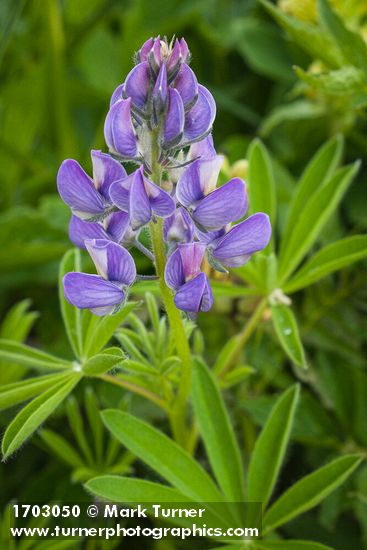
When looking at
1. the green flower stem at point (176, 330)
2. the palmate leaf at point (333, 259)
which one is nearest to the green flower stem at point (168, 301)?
the green flower stem at point (176, 330)

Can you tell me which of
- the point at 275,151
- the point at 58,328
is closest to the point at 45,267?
the point at 58,328

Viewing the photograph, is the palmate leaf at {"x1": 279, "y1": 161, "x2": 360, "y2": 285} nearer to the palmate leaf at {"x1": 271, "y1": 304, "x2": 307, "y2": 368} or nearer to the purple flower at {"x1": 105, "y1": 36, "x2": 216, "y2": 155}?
the palmate leaf at {"x1": 271, "y1": 304, "x2": 307, "y2": 368}

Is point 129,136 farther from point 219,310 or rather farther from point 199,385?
point 219,310

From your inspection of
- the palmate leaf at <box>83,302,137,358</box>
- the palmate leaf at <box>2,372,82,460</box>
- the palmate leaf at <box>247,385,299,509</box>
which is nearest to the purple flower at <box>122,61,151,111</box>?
the palmate leaf at <box>83,302,137,358</box>

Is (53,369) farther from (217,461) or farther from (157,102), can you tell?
(157,102)

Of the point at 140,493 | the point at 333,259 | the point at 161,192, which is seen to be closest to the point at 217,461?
the point at 140,493
